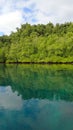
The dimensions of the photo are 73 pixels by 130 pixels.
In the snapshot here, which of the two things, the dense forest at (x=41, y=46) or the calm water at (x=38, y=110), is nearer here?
the calm water at (x=38, y=110)

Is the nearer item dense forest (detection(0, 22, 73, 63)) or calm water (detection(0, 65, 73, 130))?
calm water (detection(0, 65, 73, 130))

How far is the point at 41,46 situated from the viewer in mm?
51469

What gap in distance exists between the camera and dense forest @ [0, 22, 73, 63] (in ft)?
157

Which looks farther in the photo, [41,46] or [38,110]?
[41,46]

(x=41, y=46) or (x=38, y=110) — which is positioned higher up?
(x=41, y=46)

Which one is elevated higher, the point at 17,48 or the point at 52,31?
the point at 52,31

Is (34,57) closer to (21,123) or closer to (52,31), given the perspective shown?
(52,31)

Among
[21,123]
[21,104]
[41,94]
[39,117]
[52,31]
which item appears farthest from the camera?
[52,31]

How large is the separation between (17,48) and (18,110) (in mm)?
46341

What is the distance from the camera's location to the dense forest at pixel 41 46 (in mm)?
47969

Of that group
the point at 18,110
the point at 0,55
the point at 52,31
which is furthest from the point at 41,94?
the point at 52,31

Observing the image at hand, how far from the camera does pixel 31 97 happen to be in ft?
43.8

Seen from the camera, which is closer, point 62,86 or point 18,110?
point 18,110

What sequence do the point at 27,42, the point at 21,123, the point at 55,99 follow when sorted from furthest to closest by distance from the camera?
1. the point at 27,42
2. the point at 55,99
3. the point at 21,123
